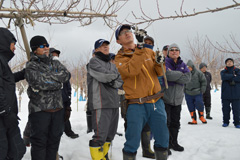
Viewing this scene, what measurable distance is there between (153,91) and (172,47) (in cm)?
165

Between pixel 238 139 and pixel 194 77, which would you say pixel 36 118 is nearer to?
pixel 238 139

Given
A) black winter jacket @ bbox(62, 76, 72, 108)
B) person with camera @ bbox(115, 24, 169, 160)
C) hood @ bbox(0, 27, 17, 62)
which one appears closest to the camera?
hood @ bbox(0, 27, 17, 62)

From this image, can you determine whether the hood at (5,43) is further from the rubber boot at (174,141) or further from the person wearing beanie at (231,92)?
the person wearing beanie at (231,92)

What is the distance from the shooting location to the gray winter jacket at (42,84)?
2.43m

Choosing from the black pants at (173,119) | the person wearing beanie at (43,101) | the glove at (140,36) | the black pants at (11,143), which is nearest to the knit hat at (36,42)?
the person wearing beanie at (43,101)

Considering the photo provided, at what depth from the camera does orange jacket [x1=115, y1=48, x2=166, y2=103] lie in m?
2.36

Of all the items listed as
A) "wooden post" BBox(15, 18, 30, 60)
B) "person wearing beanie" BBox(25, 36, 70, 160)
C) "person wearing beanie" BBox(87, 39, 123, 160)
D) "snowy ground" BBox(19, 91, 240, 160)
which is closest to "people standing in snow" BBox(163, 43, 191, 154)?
"snowy ground" BBox(19, 91, 240, 160)

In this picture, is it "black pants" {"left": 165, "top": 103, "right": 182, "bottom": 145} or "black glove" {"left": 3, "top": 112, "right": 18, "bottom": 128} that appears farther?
"black pants" {"left": 165, "top": 103, "right": 182, "bottom": 145}

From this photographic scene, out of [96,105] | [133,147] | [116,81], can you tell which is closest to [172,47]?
[116,81]

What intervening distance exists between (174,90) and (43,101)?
235 centimetres

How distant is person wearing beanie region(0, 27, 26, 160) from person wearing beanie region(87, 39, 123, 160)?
3.26ft

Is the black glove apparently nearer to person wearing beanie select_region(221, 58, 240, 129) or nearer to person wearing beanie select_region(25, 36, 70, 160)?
person wearing beanie select_region(25, 36, 70, 160)

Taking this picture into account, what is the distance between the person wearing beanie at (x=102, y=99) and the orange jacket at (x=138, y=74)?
1.28 feet

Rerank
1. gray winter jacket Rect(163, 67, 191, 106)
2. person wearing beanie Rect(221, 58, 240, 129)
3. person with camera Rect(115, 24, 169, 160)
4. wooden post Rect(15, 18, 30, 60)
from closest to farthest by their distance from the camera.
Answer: person with camera Rect(115, 24, 169, 160) → wooden post Rect(15, 18, 30, 60) → gray winter jacket Rect(163, 67, 191, 106) → person wearing beanie Rect(221, 58, 240, 129)
